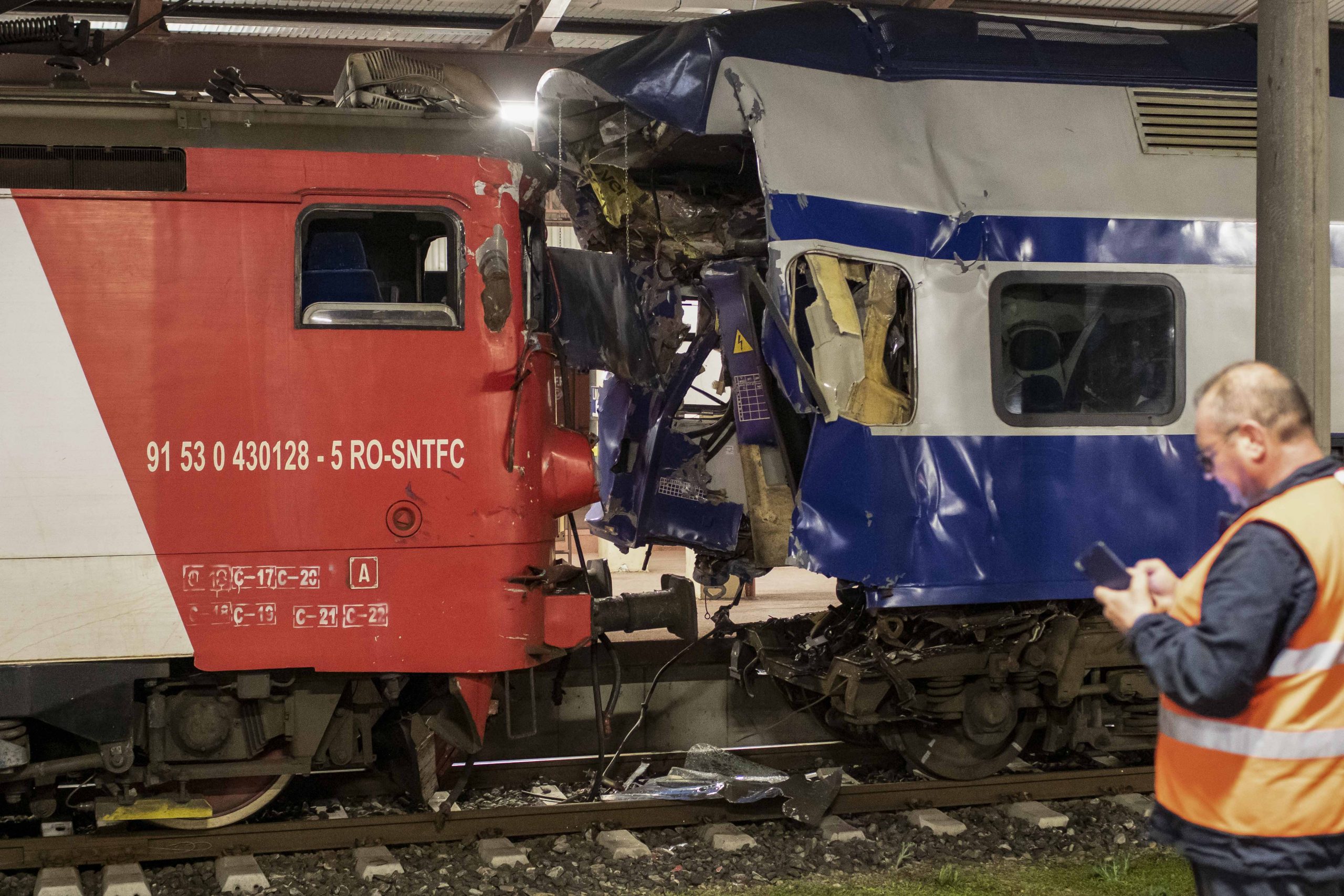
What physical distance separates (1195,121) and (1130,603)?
4.70m

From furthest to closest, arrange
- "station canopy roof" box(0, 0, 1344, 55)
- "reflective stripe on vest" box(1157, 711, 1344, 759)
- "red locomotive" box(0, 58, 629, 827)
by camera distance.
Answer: "station canopy roof" box(0, 0, 1344, 55) < "red locomotive" box(0, 58, 629, 827) < "reflective stripe on vest" box(1157, 711, 1344, 759)

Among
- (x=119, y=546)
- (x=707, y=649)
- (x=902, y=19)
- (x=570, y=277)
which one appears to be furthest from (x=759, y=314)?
(x=119, y=546)

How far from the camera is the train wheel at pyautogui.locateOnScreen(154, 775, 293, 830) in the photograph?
562 centimetres

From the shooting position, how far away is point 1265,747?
2580mm

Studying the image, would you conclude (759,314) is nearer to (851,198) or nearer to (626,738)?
(851,198)

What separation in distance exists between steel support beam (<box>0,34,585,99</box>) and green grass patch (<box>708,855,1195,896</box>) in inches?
221

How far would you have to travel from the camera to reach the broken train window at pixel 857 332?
19.2 ft

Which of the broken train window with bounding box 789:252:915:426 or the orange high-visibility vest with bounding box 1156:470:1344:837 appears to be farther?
the broken train window with bounding box 789:252:915:426

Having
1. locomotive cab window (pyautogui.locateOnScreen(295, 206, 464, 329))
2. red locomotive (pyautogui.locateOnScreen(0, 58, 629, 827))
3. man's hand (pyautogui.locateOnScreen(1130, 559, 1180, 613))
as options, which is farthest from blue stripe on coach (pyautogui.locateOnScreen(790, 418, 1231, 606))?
man's hand (pyautogui.locateOnScreen(1130, 559, 1180, 613))

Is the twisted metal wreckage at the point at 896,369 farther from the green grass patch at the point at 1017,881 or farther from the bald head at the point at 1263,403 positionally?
the bald head at the point at 1263,403

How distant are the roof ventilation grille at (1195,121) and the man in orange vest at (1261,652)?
4191 millimetres

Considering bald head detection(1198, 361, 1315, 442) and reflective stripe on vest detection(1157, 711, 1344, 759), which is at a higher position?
bald head detection(1198, 361, 1315, 442)

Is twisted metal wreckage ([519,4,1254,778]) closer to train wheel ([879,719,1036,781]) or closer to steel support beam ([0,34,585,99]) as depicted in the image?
train wheel ([879,719,1036,781])

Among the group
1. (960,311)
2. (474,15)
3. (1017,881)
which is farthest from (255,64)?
(1017,881)
